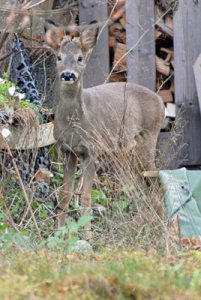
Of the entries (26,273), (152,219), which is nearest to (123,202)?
(152,219)

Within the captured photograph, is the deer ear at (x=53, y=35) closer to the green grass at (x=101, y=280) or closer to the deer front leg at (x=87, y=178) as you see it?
the deer front leg at (x=87, y=178)

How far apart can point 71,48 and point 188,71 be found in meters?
1.69

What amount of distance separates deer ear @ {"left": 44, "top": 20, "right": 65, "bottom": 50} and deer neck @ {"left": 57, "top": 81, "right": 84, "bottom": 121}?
0.35 meters

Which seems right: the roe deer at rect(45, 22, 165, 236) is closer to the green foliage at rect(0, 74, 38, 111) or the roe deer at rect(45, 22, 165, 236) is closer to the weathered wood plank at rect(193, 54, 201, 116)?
the green foliage at rect(0, 74, 38, 111)

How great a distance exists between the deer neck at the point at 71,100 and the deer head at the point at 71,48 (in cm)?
10

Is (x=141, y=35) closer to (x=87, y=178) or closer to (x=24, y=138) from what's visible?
(x=87, y=178)

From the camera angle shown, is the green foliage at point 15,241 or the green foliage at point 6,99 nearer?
the green foliage at point 15,241

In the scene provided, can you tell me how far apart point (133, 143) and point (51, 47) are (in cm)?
123

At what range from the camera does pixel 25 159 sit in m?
8.07

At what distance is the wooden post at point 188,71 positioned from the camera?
32.0 feet

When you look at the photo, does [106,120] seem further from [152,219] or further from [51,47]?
[152,219]

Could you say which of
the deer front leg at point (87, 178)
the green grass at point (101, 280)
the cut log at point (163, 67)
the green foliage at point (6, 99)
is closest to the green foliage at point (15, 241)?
the green grass at point (101, 280)

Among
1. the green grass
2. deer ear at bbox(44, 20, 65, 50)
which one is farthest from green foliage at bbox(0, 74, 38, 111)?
the green grass

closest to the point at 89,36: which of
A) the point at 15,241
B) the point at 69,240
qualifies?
the point at 15,241
